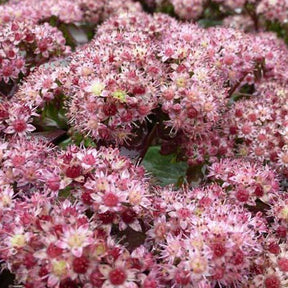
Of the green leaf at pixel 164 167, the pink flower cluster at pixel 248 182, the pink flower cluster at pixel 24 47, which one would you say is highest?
the pink flower cluster at pixel 24 47

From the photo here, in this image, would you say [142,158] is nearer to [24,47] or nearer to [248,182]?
[248,182]

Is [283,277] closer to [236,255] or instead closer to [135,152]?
[236,255]

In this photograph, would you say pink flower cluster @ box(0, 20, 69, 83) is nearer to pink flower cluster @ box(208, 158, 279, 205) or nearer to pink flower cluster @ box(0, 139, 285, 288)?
pink flower cluster @ box(0, 139, 285, 288)

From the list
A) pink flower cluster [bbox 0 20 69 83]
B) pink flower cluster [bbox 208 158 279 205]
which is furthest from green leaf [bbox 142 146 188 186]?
pink flower cluster [bbox 0 20 69 83]

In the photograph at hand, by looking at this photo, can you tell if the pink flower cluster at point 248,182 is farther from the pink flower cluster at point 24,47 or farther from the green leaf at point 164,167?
the pink flower cluster at point 24,47

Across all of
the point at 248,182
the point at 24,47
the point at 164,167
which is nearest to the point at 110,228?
the point at 248,182

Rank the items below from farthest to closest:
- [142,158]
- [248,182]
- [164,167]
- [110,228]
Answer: [164,167] → [142,158] → [248,182] → [110,228]

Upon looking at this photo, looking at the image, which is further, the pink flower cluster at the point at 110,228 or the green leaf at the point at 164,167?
the green leaf at the point at 164,167

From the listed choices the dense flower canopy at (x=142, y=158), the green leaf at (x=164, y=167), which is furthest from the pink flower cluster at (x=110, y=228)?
the green leaf at (x=164, y=167)

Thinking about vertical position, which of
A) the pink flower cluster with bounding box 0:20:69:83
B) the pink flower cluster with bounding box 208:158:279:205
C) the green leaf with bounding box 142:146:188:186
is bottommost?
the green leaf with bounding box 142:146:188:186
